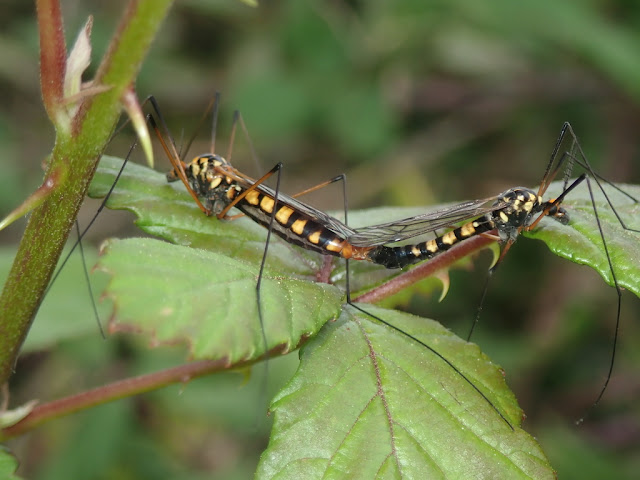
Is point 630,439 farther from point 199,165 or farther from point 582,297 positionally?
point 199,165

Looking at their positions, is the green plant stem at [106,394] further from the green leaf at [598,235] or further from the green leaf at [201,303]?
the green leaf at [598,235]

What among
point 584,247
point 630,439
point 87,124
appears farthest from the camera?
point 630,439

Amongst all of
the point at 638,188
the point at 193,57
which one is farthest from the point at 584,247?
the point at 193,57

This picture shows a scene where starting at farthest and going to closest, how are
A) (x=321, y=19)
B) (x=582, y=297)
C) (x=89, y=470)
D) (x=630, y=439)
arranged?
1. (x=321, y=19)
2. (x=582, y=297)
3. (x=630, y=439)
4. (x=89, y=470)

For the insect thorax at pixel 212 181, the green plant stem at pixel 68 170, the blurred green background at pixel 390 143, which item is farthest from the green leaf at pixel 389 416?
the blurred green background at pixel 390 143

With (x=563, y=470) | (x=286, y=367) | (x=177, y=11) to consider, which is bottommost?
(x=563, y=470)

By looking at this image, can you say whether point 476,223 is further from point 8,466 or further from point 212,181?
point 8,466
